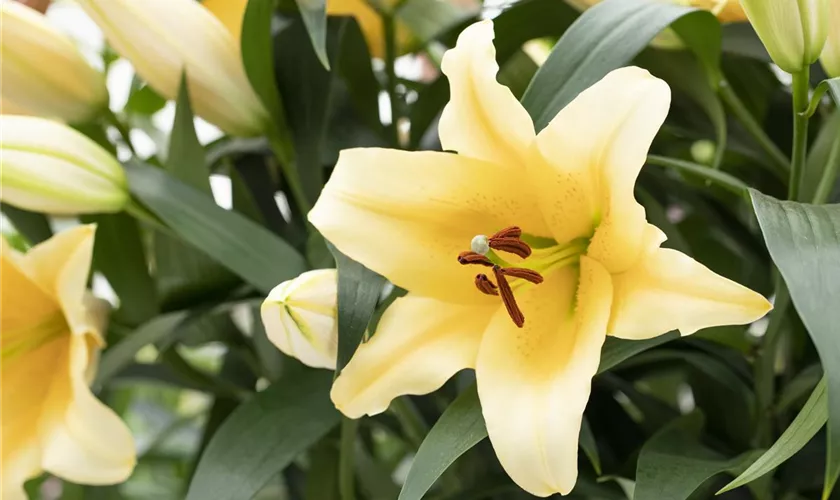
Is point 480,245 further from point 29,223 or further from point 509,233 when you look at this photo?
point 29,223

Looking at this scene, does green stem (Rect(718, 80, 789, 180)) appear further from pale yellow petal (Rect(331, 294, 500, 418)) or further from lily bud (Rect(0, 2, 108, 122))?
lily bud (Rect(0, 2, 108, 122))

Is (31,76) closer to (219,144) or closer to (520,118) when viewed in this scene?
(219,144)

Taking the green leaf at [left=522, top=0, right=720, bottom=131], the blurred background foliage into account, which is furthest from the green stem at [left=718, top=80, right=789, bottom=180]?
the green leaf at [left=522, top=0, right=720, bottom=131]

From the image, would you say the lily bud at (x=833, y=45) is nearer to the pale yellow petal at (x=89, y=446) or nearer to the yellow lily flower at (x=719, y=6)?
the yellow lily flower at (x=719, y=6)

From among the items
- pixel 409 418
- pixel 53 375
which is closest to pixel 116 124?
pixel 53 375

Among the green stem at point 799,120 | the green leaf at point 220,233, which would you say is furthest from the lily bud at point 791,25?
the green leaf at point 220,233
